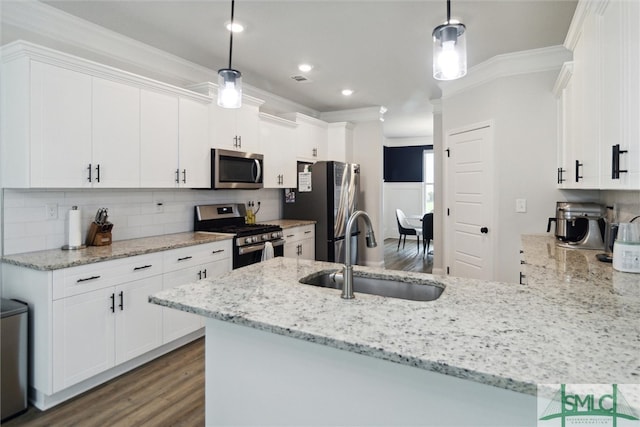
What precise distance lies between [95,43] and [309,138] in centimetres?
291

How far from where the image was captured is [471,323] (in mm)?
1147

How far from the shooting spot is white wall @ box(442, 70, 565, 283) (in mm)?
3494

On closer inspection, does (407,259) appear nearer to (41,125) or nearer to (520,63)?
(520,63)

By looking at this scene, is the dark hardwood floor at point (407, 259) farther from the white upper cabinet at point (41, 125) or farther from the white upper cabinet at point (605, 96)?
the white upper cabinet at point (41, 125)

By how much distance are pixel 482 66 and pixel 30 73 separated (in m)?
3.87

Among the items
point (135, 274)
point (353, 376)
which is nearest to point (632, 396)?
point (353, 376)

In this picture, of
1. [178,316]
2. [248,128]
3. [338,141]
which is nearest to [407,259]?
[338,141]

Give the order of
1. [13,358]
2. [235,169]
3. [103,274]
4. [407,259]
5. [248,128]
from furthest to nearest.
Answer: [407,259], [248,128], [235,169], [103,274], [13,358]

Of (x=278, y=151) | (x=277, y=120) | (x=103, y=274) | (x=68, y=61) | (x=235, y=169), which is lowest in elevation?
(x=103, y=274)

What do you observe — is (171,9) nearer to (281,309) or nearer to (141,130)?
(141,130)

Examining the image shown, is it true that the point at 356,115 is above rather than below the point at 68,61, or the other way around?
above

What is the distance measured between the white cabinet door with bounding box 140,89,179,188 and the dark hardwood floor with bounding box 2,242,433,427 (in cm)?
145

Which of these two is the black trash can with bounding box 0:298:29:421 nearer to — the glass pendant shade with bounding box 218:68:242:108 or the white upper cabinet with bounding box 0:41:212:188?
the white upper cabinet with bounding box 0:41:212:188

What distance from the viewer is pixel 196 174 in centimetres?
346
